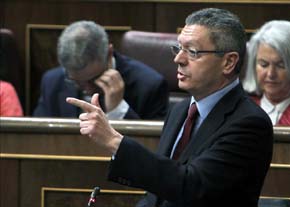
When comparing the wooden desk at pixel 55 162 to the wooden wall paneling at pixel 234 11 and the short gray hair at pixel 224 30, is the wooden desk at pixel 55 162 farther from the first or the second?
the wooden wall paneling at pixel 234 11

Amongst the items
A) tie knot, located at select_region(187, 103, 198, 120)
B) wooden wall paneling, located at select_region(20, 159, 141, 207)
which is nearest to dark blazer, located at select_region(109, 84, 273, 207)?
tie knot, located at select_region(187, 103, 198, 120)

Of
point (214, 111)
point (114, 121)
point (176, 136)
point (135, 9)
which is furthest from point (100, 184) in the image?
point (135, 9)

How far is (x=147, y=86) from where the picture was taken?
271cm

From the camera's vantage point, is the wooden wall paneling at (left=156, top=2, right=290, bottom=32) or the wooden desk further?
the wooden wall paneling at (left=156, top=2, right=290, bottom=32)

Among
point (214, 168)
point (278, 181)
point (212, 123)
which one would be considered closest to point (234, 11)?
point (278, 181)

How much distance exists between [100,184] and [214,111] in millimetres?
586

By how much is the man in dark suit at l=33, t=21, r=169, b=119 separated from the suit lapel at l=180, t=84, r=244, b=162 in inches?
34.4

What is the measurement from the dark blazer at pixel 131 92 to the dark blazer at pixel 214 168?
1.05 m

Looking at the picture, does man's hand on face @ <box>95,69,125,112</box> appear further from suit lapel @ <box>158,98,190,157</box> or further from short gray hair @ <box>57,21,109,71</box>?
suit lapel @ <box>158,98,190,157</box>

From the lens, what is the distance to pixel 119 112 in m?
2.55

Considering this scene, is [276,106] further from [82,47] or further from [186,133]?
[186,133]

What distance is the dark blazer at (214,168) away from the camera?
157 cm

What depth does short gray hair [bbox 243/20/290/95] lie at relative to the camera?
2.42 meters

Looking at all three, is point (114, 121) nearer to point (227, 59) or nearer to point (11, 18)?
point (227, 59)
